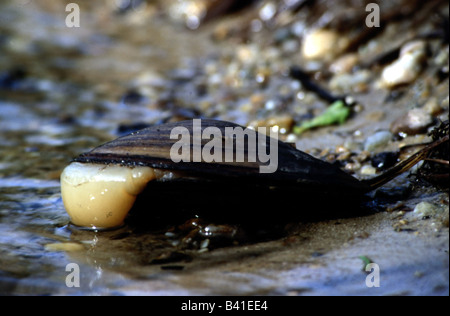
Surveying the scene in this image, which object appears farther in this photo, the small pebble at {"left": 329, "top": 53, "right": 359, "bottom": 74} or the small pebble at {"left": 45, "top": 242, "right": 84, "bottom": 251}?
the small pebble at {"left": 329, "top": 53, "right": 359, "bottom": 74}

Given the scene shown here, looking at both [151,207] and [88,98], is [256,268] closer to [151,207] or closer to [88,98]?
[151,207]

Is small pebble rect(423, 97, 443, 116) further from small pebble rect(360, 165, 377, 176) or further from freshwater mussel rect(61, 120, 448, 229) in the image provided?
freshwater mussel rect(61, 120, 448, 229)

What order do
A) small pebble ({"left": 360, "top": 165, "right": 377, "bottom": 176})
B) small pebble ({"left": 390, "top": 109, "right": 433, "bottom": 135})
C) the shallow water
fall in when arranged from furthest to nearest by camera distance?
1. small pebble ({"left": 390, "top": 109, "right": 433, "bottom": 135})
2. small pebble ({"left": 360, "top": 165, "right": 377, "bottom": 176})
3. the shallow water

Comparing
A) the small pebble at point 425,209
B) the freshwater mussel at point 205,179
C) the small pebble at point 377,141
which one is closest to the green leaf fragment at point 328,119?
the small pebble at point 377,141

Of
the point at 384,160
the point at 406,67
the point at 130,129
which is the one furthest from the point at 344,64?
the point at 130,129

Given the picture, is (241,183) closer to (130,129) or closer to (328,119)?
(328,119)

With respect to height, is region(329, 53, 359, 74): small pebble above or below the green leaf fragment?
above

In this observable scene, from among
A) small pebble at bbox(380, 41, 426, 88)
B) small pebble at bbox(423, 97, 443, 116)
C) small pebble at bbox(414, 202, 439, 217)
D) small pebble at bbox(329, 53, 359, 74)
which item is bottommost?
small pebble at bbox(414, 202, 439, 217)

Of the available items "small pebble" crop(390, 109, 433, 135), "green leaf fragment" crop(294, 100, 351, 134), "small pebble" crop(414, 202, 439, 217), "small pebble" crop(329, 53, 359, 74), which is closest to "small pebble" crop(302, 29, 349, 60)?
"small pebble" crop(329, 53, 359, 74)
